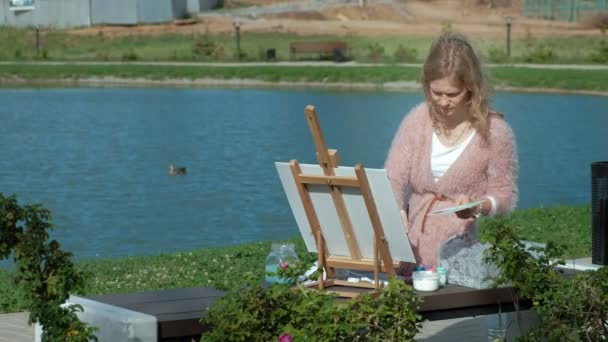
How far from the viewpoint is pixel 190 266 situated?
9.95 meters

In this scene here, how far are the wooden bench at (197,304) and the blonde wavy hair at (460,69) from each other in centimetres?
80

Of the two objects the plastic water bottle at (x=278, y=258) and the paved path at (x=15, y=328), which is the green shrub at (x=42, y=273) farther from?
the paved path at (x=15, y=328)

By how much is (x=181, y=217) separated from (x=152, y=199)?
1.95 metres

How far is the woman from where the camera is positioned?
20.1 feet

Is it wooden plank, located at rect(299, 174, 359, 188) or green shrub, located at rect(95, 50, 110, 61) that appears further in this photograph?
green shrub, located at rect(95, 50, 110, 61)

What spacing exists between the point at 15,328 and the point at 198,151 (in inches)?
656

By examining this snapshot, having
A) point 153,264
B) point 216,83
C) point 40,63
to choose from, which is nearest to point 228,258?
point 153,264

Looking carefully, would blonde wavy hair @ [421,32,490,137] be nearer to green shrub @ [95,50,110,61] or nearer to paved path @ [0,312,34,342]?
paved path @ [0,312,34,342]

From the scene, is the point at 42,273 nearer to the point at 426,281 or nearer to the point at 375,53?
the point at 426,281

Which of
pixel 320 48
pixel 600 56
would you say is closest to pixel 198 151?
pixel 600 56

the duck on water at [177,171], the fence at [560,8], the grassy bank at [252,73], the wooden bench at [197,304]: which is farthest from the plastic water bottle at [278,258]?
the fence at [560,8]

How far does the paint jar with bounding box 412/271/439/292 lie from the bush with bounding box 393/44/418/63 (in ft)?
129

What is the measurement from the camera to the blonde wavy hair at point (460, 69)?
19.8ft

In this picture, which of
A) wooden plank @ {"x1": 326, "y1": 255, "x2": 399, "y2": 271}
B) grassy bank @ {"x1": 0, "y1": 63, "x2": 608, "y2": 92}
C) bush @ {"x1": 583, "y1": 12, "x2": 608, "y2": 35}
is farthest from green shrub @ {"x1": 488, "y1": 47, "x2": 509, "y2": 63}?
wooden plank @ {"x1": 326, "y1": 255, "x2": 399, "y2": 271}
